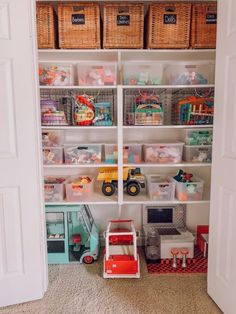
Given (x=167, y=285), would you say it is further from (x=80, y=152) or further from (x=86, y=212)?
(x=80, y=152)

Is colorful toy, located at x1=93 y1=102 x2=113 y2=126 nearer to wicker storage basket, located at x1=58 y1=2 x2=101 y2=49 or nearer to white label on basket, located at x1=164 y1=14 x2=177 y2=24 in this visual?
wicker storage basket, located at x1=58 y1=2 x2=101 y2=49

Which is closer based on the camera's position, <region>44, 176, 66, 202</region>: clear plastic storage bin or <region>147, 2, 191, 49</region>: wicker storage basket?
<region>147, 2, 191, 49</region>: wicker storage basket

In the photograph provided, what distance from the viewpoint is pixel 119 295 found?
1921 millimetres

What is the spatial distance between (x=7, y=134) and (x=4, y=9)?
754 mm

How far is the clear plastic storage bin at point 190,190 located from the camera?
231 centimetres

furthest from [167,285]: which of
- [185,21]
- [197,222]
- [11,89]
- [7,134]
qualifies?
[185,21]

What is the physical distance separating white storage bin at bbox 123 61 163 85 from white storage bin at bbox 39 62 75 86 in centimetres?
47

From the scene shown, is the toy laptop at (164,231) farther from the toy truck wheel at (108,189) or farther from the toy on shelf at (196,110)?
the toy on shelf at (196,110)

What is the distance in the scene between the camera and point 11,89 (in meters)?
1.66

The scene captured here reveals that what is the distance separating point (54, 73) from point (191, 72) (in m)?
1.14

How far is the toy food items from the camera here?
230 centimetres

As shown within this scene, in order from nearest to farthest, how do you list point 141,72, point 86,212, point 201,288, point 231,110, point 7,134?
point 231,110 < point 7,134 < point 201,288 < point 141,72 < point 86,212

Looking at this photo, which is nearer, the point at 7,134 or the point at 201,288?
the point at 7,134

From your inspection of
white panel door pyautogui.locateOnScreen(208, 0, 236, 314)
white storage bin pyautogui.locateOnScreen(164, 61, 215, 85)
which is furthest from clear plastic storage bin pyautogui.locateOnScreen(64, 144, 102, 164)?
white panel door pyautogui.locateOnScreen(208, 0, 236, 314)
